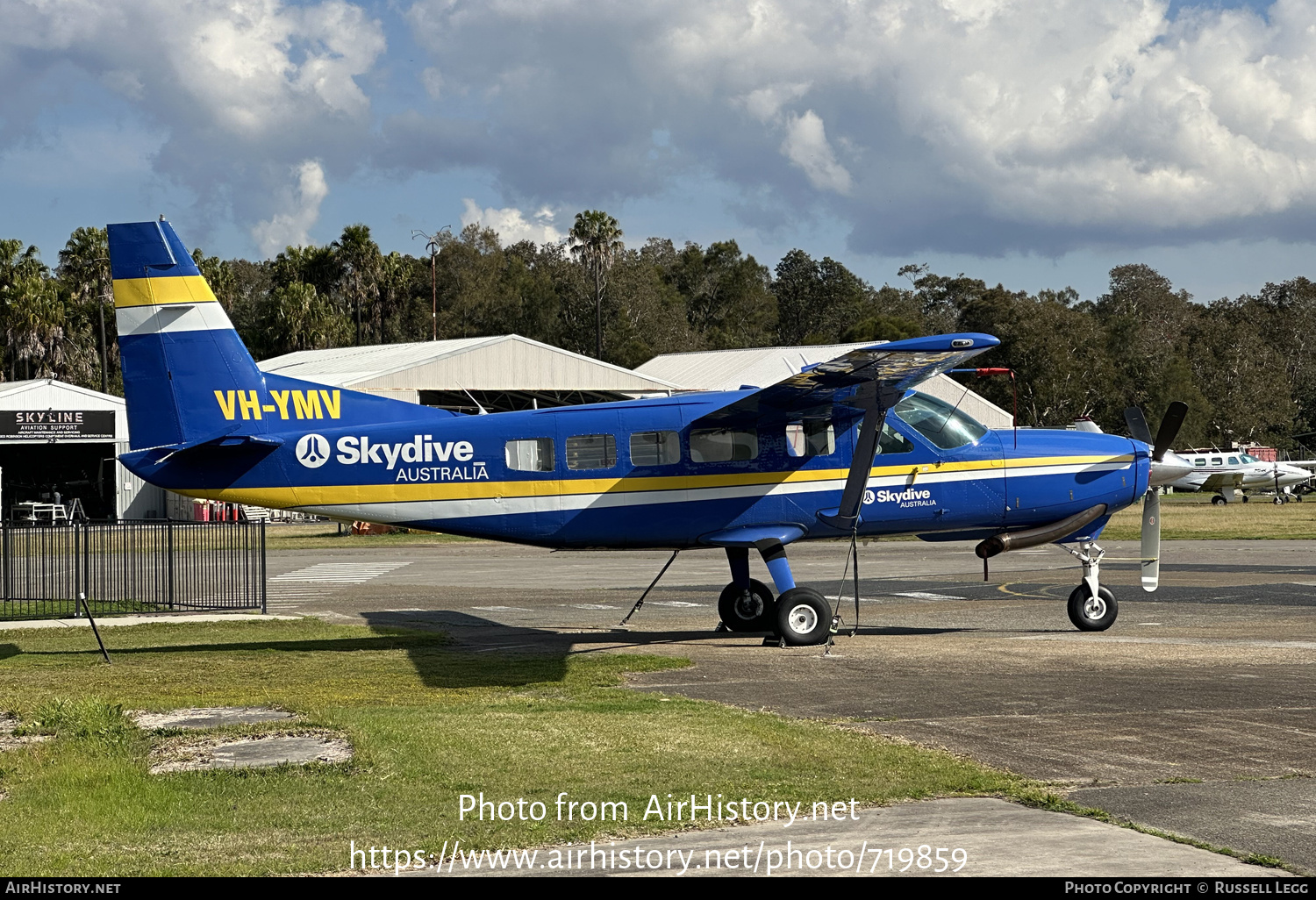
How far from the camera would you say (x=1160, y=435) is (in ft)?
56.5

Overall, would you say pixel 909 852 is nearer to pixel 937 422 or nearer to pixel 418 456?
pixel 418 456

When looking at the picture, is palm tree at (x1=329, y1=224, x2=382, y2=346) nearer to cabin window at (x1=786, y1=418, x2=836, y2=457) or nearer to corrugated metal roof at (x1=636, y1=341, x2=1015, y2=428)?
corrugated metal roof at (x1=636, y1=341, x2=1015, y2=428)

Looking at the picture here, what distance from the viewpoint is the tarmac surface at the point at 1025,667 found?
23.9ft

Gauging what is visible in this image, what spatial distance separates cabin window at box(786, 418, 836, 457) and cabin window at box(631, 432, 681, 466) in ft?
4.76

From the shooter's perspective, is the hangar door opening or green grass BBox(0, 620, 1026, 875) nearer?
green grass BBox(0, 620, 1026, 875)

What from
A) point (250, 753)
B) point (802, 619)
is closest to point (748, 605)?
point (802, 619)

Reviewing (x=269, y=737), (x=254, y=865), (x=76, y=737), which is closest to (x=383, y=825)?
(x=254, y=865)

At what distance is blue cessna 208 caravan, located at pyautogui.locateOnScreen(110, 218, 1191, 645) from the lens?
15.7 m

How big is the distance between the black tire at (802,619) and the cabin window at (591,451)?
281 cm

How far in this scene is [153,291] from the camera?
15805 mm

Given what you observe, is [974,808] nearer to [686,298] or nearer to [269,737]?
[269,737]

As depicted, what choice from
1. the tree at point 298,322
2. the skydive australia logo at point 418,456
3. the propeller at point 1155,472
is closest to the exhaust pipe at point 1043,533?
the propeller at point 1155,472

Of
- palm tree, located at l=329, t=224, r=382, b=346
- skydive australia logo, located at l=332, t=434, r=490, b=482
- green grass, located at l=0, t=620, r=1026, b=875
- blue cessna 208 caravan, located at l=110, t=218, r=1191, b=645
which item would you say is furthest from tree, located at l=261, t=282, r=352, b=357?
green grass, located at l=0, t=620, r=1026, b=875

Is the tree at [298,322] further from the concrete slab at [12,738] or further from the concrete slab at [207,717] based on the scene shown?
the concrete slab at [12,738]
